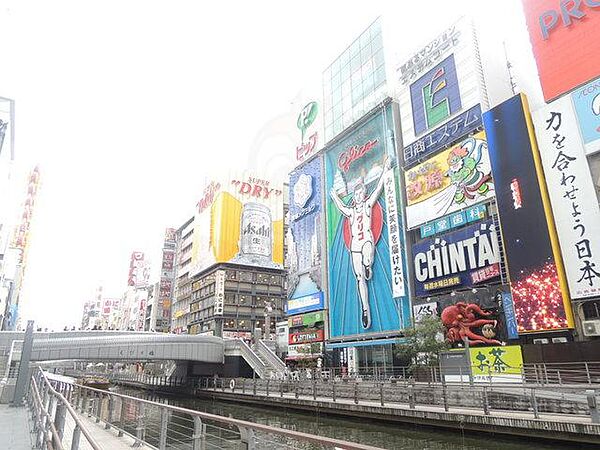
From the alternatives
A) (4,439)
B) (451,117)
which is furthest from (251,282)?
(4,439)

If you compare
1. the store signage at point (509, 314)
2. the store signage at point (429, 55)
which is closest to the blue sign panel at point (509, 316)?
the store signage at point (509, 314)

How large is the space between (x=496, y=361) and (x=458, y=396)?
9840 mm

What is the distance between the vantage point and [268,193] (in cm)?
8488

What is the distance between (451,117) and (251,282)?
170 feet

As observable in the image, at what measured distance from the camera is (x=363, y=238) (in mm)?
41844

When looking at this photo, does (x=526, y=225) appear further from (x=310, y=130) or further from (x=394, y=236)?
(x=310, y=130)

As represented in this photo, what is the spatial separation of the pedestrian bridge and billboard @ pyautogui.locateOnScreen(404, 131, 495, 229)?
67.9 feet

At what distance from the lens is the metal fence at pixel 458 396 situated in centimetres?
1506

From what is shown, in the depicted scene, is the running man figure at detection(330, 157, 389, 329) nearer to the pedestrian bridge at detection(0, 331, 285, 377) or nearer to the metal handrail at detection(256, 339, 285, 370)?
the metal handrail at detection(256, 339, 285, 370)

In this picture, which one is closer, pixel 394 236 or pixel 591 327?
pixel 591 327

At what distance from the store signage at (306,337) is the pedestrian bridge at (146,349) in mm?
5056

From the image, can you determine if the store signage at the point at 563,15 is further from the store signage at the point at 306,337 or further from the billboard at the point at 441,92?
the store signage at the point at 306,337

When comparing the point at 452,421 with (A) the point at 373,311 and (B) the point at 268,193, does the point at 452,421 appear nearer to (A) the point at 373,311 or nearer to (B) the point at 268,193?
(A) the point at 373,311

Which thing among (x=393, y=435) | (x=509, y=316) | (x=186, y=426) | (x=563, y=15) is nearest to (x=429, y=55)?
(x=563, y=15)
